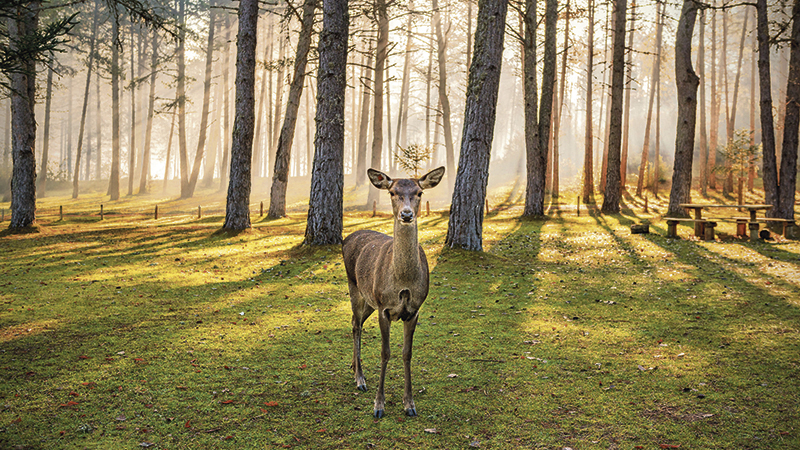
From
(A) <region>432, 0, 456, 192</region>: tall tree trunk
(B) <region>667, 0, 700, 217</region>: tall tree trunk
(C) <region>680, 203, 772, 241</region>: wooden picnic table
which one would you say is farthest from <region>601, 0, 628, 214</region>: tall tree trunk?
(A) <region>432, 0, 456, 192</region>: tall tree trunk

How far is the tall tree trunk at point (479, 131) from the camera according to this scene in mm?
13383

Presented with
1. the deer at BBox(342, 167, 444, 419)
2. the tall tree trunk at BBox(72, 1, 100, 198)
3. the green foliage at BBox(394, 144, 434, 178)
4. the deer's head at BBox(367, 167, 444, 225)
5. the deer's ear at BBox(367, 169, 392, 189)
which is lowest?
the deer at BBox(342, 167, 444, 419)

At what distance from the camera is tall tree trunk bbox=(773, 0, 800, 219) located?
699 inches

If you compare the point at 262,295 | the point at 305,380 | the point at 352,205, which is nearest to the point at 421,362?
the point at 305,380

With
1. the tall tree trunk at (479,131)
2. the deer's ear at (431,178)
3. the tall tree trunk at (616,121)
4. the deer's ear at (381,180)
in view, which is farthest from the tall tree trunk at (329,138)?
the tall tree trunk at (616,121)

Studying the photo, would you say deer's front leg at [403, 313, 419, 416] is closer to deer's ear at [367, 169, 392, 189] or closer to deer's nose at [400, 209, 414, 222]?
deer's nose at [400, 209, 414, 222]

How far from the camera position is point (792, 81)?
17812 mm

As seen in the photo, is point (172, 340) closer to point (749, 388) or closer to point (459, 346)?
point (459, 346)

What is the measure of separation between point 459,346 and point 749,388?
357 cm

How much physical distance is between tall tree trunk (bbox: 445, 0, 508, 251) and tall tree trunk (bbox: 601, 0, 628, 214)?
1285 centimetres

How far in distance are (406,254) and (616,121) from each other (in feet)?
74.2

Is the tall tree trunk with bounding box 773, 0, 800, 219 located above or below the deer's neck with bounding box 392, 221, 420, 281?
above

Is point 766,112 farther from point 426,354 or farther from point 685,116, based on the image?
point 426,354

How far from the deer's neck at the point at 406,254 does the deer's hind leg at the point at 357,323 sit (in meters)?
1.23
